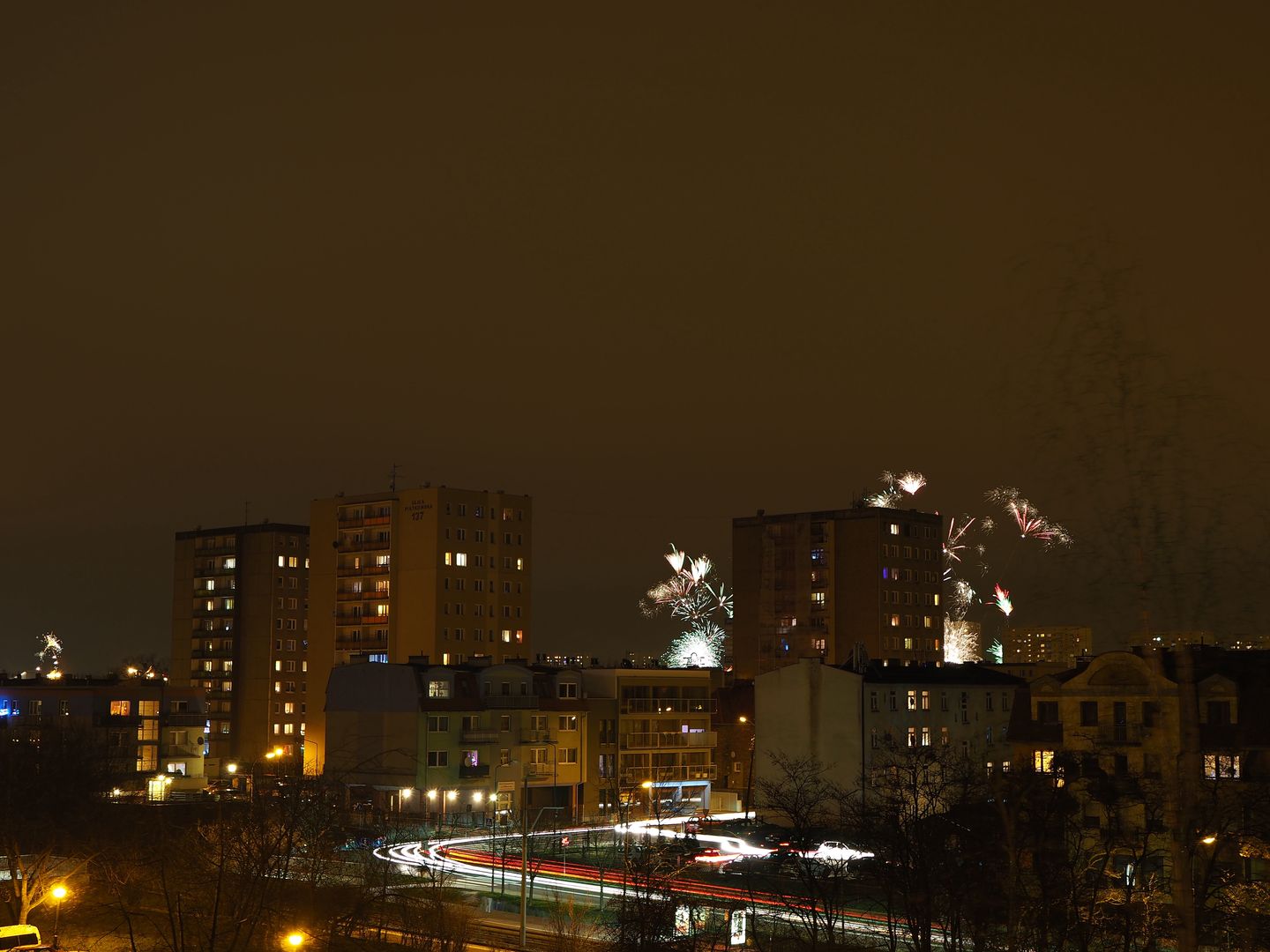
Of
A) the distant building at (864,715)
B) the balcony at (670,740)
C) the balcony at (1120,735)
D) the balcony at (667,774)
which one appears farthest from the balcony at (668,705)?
the balcony at (1120,735)

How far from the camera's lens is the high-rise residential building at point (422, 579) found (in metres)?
110

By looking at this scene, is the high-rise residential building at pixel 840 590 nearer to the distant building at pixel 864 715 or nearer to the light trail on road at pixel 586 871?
the distant building at pixel 864 715

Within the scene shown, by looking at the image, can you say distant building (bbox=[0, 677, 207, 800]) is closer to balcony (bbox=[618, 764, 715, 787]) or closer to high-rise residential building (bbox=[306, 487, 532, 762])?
high-rise residential building (bbox=[306, 487, 532, 762])

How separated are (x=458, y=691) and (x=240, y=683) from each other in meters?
63.1

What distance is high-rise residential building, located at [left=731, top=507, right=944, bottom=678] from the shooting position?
12038cm

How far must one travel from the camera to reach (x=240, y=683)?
135875 millimetres

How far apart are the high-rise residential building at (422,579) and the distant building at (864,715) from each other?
38737 mm

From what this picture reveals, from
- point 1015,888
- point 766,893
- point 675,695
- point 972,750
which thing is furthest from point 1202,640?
point 675,695

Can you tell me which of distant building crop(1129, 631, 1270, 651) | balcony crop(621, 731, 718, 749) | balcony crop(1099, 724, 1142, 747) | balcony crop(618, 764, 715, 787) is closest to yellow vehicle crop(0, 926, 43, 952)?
balcony crop(1099, 724, 1142, 747)

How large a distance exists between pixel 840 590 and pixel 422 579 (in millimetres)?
36475

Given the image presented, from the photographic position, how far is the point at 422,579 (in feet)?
363

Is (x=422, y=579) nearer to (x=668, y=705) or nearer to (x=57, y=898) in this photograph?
(x=668, y=705)

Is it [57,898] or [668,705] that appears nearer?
[57,898]

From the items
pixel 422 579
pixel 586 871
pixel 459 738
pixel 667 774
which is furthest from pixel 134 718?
pixel 586 871
